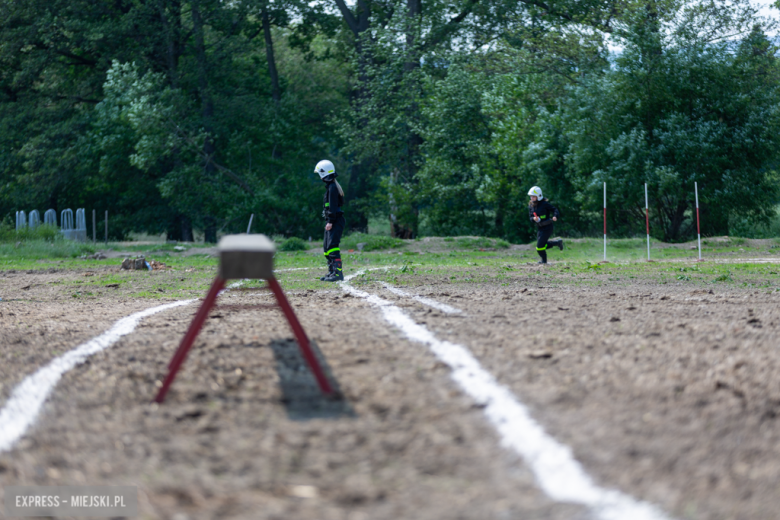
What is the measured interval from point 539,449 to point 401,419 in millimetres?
804

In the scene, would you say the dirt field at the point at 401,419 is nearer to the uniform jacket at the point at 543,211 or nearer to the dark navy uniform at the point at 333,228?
the dark navy uniform at the point at 333,228

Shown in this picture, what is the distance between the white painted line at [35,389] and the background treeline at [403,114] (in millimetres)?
20592

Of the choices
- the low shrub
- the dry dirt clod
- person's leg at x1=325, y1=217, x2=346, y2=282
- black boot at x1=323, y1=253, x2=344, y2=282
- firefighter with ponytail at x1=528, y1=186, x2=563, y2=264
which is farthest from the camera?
the low shrub

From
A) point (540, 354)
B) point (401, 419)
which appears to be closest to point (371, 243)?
point (540, 354)

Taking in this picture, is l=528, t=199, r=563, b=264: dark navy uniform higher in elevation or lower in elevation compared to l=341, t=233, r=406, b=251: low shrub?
higher

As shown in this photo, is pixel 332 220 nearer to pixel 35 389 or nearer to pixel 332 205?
pixel 332 205

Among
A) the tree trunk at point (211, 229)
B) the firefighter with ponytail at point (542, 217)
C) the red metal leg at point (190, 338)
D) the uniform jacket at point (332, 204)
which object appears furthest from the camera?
the tree trunk at point (211, 229)

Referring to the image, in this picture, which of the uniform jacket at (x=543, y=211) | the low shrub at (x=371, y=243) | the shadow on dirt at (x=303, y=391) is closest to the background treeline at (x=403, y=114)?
the low shrub at (x=371, y=243)

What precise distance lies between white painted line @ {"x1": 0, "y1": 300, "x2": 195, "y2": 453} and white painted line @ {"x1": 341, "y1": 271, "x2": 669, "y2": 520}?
8.32ft

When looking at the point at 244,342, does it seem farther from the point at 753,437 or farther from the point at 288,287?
the point at 288,287

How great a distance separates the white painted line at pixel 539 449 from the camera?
2891mm

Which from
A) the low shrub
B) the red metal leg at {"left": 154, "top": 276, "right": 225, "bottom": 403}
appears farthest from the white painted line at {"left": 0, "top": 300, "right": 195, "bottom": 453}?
the low shrub

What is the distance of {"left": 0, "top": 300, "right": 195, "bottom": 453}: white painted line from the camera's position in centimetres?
393

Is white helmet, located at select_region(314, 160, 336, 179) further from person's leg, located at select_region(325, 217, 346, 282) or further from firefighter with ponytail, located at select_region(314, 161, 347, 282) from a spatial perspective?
person's leg, located at select_region(325, 217, 346, 282)
